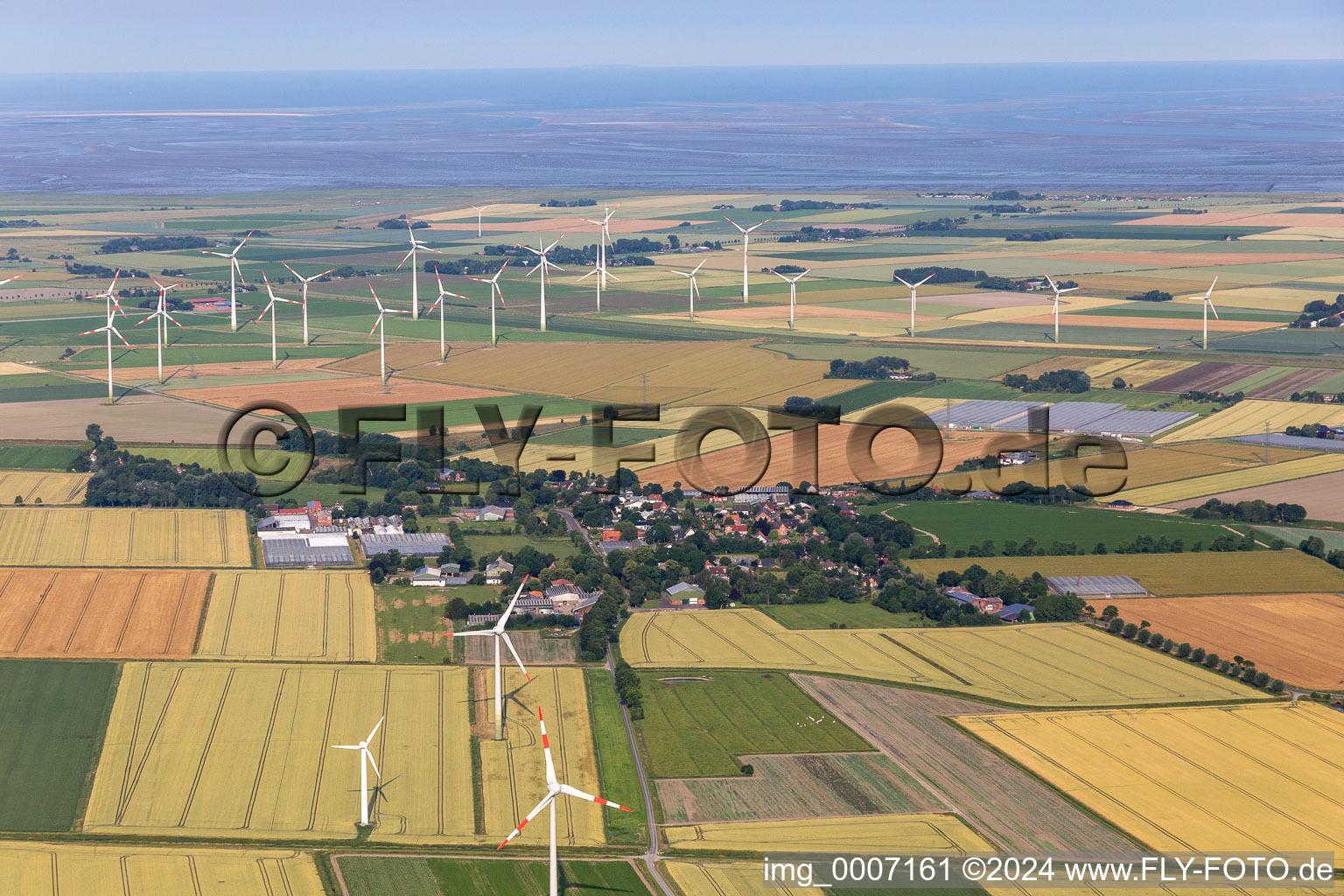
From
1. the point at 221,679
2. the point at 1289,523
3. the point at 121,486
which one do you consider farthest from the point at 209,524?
the point at 1289,523

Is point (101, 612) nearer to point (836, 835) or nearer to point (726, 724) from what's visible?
point (726, 724)

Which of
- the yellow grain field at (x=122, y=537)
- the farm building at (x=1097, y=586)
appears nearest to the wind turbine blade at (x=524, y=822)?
the yellow grain field at (x=122, y=537)

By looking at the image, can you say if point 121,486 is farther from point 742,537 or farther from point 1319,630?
point 1319,630

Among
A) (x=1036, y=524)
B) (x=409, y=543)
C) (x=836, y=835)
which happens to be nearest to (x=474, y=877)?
(x=836, y=835)

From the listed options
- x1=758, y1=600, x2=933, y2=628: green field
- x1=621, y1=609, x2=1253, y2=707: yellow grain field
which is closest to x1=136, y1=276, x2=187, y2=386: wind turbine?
x1=758, y1=600, x2=933, y2=628: green field

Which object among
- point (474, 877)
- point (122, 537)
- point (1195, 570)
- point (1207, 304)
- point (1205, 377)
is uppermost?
point (1207, 304)

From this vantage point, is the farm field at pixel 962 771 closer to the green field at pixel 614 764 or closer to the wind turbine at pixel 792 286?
the green field at pixel 614 764
